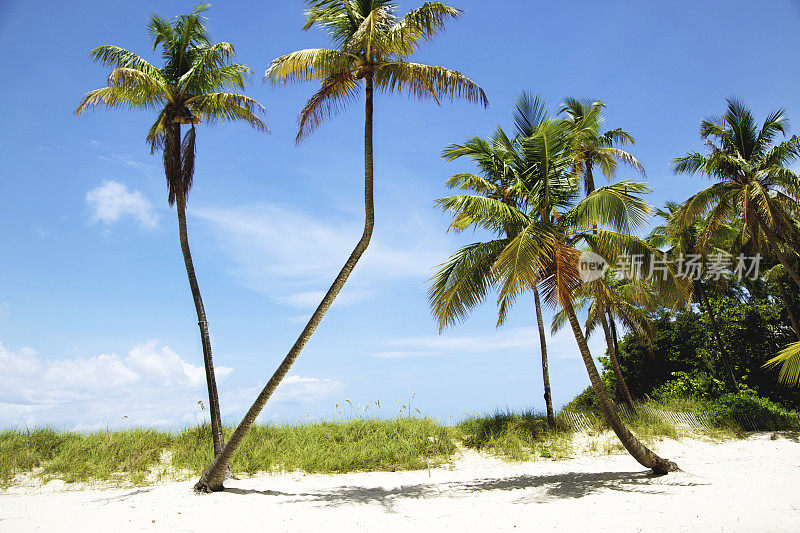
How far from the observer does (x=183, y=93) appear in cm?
1298

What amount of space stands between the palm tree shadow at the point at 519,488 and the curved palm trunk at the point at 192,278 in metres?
1.95

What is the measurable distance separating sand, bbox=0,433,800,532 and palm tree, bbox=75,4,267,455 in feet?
15.0

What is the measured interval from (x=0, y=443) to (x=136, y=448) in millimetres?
3696

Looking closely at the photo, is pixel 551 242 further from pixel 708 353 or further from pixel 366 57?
pixel 708 353

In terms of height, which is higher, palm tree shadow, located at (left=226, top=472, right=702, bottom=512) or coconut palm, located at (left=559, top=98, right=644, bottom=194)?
coconut palm, located at (left=559, top=98, right=644, bottom=194)

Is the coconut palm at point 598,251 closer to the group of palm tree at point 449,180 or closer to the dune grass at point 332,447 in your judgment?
the group of palm tree at point 449,180

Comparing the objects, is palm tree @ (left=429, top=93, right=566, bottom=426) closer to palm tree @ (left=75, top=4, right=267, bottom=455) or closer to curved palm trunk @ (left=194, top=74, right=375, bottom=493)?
curved palm trunk @ (left=194, top=74, right=375, bottom=493)

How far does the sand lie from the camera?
737 cm

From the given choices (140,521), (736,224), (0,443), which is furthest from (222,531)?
(736,224)

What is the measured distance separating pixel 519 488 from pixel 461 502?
1.84m

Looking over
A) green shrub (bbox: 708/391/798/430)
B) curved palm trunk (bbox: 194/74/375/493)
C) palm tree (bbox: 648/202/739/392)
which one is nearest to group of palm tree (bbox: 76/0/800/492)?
curved palm trunk (bbox: 194/74/375/493)

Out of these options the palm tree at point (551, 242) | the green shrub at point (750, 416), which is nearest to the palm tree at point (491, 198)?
the palm tree at point (551, 242)

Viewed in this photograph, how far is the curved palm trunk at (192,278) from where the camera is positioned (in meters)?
11.9

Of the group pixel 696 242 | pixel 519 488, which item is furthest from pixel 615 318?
pixel 519 488
